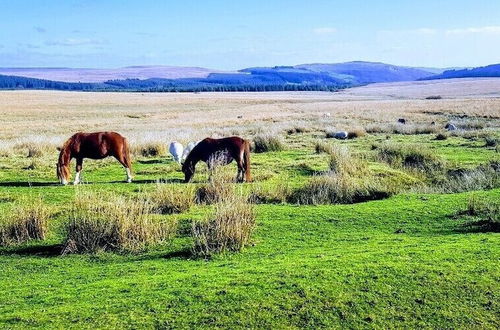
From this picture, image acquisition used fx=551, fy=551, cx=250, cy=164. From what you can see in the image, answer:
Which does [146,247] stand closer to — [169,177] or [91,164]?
[169,177]

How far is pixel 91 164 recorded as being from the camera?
19.1 m

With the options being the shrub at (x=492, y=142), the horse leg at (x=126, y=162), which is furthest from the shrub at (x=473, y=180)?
the horse leg at (x=126, y=162)

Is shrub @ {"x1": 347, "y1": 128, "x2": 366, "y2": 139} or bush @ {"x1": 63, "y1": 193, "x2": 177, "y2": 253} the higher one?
bush @ {"x1": 63, "y1": 193, "x2": 177, "y2": 253}

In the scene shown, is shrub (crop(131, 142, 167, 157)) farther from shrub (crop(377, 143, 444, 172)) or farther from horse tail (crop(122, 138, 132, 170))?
shrub (crop(377, 143, 444, 172))

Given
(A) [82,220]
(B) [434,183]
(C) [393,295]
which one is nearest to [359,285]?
(C) [393,295]

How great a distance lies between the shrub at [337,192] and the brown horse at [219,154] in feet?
7.83

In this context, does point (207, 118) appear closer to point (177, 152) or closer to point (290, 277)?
point (177, 152)

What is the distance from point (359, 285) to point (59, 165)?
420 inches

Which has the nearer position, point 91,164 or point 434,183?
point 434,183

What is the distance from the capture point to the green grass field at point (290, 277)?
225 inches

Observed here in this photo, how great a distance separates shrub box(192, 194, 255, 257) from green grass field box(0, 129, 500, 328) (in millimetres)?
174

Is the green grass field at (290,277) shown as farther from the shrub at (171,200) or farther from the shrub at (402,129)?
the shrub at (402,129)

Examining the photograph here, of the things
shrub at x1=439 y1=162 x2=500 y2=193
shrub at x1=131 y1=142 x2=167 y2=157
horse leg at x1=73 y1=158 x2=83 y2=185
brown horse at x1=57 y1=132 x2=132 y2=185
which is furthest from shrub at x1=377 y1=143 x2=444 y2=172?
horse leg at x1=73 y1=158 x2=83 y2=185

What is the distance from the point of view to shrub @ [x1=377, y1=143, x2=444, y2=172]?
17453 mm
